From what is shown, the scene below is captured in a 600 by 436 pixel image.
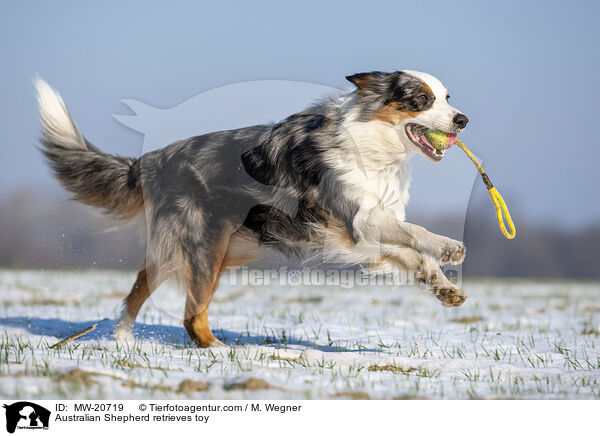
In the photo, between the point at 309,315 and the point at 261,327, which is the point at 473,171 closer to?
the point at 261,327

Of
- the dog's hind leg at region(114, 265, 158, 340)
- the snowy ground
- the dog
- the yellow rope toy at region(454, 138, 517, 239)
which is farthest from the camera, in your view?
the dog's hind leg at region(114, 265, 158, 340)

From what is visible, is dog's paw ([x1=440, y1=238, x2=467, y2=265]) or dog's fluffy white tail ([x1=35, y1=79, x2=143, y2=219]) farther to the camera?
dog's fluffy white tail ([x1=35, y1=79, x2=143, y2=219])

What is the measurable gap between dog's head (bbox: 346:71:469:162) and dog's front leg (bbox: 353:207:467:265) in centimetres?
54

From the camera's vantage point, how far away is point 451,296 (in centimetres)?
399

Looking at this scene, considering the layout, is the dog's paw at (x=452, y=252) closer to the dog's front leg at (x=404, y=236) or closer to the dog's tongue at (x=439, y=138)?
the dog's front leg at (x=404, y=236)

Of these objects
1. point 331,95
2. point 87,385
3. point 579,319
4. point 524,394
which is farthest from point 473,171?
point 579,319

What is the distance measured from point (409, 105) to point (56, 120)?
2771 mm

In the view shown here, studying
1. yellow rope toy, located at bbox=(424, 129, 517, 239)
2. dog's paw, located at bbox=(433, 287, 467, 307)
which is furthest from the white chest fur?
dog's paw, located at bbox=(433, 287, 467, 307)

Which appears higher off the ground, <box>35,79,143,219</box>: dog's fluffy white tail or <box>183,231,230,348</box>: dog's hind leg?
<box>35,79,143,219</box>: dog's fluffy white tail

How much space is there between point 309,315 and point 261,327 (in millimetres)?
1160

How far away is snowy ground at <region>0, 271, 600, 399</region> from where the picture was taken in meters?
3.01

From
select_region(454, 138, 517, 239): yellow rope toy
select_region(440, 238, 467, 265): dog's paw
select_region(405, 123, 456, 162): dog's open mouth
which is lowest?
select_region(440, 238, 467, 265): dog's paw

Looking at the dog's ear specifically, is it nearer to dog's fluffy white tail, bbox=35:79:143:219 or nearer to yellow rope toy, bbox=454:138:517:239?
yellow rope toy, bbox=454:138:517:239
